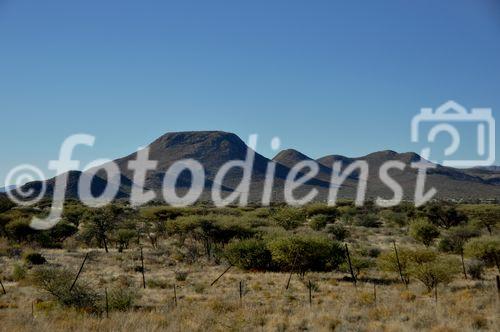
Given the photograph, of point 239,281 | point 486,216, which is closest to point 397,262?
point 239,281

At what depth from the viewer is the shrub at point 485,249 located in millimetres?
27109

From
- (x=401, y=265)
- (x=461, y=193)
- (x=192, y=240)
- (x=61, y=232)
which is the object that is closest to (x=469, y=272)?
(x=401, y=265)

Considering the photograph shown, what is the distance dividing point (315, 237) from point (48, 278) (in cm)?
1549

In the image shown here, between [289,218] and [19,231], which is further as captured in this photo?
[289,218]

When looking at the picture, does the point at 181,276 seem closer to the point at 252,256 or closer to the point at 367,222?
the point at 252,256

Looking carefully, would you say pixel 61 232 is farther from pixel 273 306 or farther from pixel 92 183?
pixel 92 183

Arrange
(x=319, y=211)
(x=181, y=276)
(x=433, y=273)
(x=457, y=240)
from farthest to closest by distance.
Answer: (x=319, y=211) < (x=457, y=240) < (x=181, y=276) < (x=433, y=273)

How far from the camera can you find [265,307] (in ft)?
61.1

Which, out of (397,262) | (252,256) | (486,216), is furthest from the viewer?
(486,216)

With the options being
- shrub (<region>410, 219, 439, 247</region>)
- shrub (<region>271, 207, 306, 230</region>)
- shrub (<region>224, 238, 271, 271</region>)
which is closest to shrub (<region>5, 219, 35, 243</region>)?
shrub (<region>224, 238, 271, 271</region>)

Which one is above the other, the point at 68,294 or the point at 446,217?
the point at 446,217

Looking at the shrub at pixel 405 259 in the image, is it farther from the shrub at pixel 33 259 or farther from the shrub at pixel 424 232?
the shrub at pixel 33 259

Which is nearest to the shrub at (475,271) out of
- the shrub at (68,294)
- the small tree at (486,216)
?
the shrub at (68,294)

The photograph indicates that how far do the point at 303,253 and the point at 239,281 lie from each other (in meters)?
4.39
